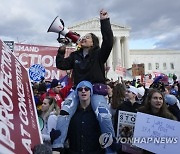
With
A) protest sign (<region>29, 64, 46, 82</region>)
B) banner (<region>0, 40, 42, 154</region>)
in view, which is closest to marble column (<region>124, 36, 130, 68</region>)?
protest sign (<region>29, 64, 46, 82</region>)

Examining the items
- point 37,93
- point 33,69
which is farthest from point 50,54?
point 37,93

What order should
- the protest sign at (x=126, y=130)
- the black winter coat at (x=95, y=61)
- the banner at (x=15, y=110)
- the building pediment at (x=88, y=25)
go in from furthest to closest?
the building pediment at (x=88, y=25) < the protest sign at (x=126, y=130) < the black winter coat at (x=95, y=61) < the banner at (x=15, y=110)

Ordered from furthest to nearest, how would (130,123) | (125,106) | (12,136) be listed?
(125,106) → (130,123) → (12,136)

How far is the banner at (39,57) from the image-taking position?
35.3 ft

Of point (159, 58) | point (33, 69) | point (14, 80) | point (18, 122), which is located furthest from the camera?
point (159, 58)

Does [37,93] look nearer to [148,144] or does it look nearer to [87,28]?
[148,144]

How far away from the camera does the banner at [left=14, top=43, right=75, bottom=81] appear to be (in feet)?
35.3

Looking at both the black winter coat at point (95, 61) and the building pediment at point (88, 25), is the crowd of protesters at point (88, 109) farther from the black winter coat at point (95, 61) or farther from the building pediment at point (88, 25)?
the building pediment at point (88, 25)

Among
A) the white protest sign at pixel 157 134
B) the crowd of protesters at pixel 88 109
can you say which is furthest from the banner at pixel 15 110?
the white protest sign at pixel 157 134

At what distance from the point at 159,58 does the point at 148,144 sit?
8796cm

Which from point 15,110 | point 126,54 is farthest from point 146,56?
point 15,110

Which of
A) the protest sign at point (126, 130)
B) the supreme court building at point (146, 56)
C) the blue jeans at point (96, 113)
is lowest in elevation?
the protest sign at point (126, 130)

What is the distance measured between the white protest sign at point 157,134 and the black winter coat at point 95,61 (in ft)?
2.12

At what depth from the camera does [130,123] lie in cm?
371
